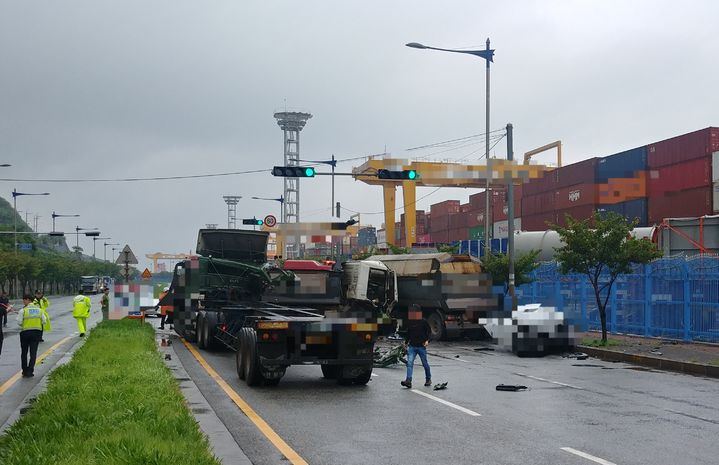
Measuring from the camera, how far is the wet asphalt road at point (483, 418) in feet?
27.4

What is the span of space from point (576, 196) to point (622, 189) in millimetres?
3521

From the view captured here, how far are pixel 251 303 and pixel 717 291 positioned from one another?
1229 cm

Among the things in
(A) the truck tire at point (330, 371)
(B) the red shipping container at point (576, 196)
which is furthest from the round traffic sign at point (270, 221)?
(A) the truck tire at point (330, 371)

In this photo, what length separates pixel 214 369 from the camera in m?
16.7

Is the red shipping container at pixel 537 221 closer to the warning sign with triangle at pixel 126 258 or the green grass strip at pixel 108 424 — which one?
the warning sign with triangle at pixel 126 258

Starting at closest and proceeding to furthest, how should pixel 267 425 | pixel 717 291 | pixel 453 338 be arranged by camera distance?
1. pixel 267 425
2. pixel 717 291
3. pixel 453 338

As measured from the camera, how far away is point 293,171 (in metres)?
25.9

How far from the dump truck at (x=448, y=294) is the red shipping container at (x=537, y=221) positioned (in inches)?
864

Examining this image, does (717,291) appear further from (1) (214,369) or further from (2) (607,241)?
(1) (214,369)

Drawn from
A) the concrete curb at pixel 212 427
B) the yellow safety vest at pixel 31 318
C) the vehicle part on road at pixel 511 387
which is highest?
the yellow safety vest at pixel 31 318

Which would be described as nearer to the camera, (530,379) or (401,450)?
(401,450)

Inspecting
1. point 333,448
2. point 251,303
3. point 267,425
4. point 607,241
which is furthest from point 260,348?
point 607,241

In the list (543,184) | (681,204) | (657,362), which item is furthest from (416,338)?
(543,184)

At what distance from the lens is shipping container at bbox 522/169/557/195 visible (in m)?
47.4
